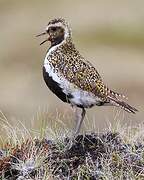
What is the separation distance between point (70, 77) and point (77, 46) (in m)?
20.9

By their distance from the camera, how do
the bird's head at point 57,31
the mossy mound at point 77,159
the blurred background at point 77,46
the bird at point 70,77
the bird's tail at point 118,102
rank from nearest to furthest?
1. the mossy mound at point 77,159
2. the bird at point 70,77
3. the bird's tail at point 118,102
4. the bird's head at point 57,31
5. the blurred background at point 77,46

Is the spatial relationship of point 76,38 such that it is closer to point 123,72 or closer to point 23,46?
point 23,46

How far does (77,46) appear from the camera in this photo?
95.9 ft

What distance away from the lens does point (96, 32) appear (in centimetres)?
3109

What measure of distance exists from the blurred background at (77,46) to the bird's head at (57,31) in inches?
447

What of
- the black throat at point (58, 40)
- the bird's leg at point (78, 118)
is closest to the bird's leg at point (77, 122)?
Result: the bird's leg at point (78, 118)

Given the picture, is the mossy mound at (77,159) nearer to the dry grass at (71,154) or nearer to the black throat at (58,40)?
the dry grass at (71,154)

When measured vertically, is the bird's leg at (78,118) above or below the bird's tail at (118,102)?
below

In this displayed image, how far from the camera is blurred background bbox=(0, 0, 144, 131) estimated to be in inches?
966

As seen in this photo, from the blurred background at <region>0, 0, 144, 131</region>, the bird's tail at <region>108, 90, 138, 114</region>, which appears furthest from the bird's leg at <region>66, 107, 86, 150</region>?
the blurred background at <region>0, 0, 144, 131</region>

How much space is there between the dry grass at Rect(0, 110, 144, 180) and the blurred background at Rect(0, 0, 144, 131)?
1125 cm

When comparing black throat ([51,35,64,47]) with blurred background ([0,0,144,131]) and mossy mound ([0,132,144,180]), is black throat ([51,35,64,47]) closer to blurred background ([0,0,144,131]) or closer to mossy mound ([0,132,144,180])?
mossy mound ([0,132,144,180])

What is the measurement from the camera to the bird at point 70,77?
832cm

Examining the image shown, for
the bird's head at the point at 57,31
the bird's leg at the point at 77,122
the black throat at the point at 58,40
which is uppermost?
the bird's head at the point at 57,31
